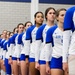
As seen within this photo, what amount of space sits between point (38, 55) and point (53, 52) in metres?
0.96

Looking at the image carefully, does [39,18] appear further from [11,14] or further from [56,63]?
[11,14]

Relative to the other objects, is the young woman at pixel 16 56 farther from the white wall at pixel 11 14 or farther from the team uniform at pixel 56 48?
the white wall at pixel 11 14

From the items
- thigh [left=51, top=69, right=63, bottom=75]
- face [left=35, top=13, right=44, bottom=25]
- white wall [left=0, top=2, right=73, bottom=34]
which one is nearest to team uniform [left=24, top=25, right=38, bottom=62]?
face [left=35, top=13, right=44, bottom=25]

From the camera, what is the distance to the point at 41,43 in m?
6.09

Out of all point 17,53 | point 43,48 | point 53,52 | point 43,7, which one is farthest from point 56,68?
point 43,7

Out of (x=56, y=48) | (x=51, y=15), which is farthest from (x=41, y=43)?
(x=56, y=48)

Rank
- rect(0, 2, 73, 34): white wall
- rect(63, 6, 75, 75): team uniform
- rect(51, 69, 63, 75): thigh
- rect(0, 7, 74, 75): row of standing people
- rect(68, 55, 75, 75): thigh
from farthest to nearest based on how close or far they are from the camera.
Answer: rect(0, 2, 73, 34): white wall → rect(0, 7, 74, 75): row of standing people → rect(51, 69, 63, 75): thigh → rect(63, 6, 75, 75): team uniform → rect(68, 55, 75, 75): thigh

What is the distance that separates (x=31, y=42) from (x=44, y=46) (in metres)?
1.02

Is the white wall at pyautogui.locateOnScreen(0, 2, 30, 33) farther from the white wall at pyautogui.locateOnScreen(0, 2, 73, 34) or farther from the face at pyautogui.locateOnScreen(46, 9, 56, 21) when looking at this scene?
the face at pyautogui.locateOnScreen(46, 9, 56, 21)

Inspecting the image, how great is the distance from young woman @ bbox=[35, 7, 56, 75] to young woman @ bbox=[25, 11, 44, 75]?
0.42 metres

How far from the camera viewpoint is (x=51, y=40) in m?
5.38

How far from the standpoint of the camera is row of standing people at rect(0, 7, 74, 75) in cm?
509

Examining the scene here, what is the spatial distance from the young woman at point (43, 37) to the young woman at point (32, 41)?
42 centimetres

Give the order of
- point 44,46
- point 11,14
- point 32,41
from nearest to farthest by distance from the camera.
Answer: point 44,46 → point 32,41 → point 11,14
